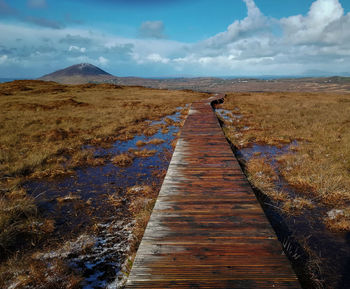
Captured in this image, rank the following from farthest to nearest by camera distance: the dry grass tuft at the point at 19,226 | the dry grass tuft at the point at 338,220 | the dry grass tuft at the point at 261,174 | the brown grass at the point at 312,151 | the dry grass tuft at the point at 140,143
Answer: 1. the dry grass tuft at the point at 140,143
2. the dry grass tuft at the point at 261,174
3. the brown grass at the point at 312,151
4. the dry grass tuft at the point at 338,220
5. the dry grass tuft at the point at 19,226

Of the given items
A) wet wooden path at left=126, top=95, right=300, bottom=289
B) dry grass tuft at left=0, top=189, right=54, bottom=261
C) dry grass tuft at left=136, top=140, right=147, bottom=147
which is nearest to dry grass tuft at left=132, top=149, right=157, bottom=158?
Answer: dry grass tuft at left=136, top=140, right=147, bottom=147

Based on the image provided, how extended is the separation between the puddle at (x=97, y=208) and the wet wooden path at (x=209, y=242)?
107cm

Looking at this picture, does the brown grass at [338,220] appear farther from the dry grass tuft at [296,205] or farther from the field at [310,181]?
the dry grass tuft at [296,205]

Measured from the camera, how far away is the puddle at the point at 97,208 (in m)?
3.44

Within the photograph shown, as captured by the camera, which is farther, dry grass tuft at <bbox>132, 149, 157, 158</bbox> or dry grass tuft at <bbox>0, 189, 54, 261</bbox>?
dry grass tuft at <bbox>132, 149, 157, 158</bbox>

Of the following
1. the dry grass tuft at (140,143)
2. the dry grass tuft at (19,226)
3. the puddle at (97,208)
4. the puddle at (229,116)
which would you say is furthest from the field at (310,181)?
the dry grass tuft at (19,226)

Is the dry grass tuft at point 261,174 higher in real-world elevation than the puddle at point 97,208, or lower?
higher

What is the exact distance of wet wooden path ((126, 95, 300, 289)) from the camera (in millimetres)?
2328

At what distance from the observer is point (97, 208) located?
201 inches

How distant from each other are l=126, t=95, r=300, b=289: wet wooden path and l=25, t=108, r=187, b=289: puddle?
1072 mm

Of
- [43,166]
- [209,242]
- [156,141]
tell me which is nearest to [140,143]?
[156,141]

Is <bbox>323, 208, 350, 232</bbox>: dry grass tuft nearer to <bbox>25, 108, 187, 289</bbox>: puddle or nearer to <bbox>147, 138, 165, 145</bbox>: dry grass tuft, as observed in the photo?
<bbox>25, 108, 187, 289</bbox>: puddle

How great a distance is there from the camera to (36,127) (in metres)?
13.4

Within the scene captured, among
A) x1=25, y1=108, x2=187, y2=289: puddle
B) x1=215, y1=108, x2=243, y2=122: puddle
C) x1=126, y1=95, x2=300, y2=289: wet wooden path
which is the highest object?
x1=215, y1=108, x2=243, y2=122: puddle
